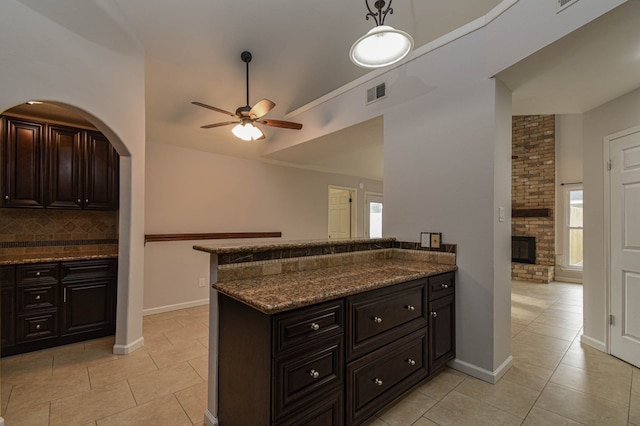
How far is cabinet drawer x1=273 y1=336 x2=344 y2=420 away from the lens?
4.10 ft

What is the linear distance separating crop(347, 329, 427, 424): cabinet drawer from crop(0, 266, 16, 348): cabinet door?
3.20 meters

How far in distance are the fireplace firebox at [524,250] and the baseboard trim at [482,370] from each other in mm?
4715

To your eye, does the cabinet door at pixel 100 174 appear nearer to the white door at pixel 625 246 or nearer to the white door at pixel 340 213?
the white door at pixel 340 213

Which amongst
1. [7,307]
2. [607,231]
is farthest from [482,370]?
[7,307]

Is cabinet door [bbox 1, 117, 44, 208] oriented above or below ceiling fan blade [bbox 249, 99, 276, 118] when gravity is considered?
below

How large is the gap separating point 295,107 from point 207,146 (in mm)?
1442

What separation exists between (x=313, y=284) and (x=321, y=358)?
15.2 inches

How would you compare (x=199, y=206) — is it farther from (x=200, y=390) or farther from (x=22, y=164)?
(x=200, y=390)

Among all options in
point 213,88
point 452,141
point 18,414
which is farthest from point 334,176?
point 18,414

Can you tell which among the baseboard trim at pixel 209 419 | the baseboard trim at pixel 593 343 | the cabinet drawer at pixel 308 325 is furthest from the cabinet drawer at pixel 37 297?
the baseboard trim at pixel 593 343

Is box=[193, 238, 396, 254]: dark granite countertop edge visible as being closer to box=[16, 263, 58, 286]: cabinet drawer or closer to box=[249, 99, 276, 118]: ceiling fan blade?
box=[249, 99, 276, 118]: ceiling fan blade

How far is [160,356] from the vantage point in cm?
264

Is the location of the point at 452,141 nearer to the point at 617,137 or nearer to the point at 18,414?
the point at 617,137

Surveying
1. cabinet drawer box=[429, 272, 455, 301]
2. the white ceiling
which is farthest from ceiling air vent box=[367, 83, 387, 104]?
cabinet drawer box=[429, 272, 455, 301]
